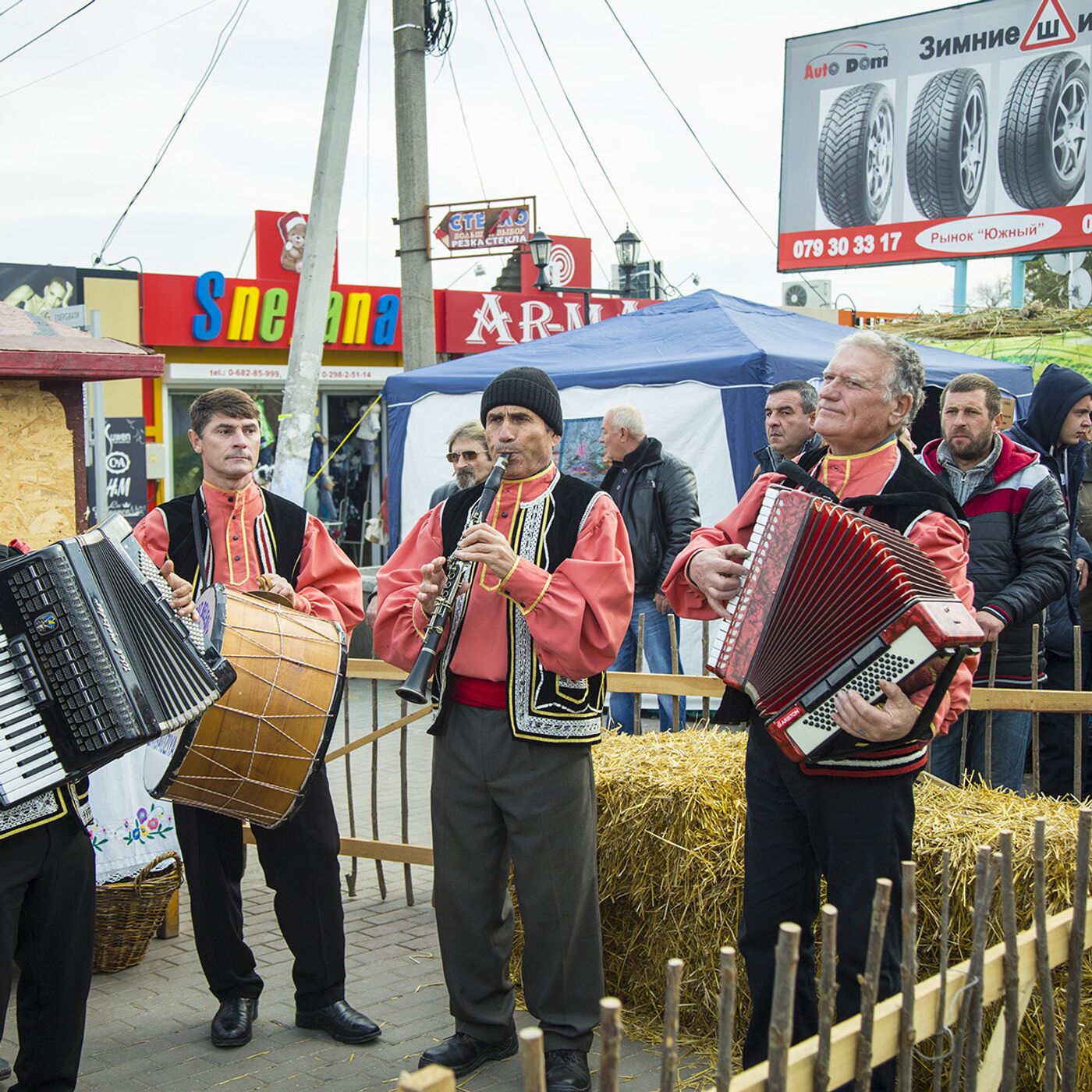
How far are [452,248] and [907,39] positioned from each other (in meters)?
7.34

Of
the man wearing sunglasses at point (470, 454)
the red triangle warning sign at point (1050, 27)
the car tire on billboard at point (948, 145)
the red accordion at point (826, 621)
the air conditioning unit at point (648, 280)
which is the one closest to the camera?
the red accordion at point (826, 621)

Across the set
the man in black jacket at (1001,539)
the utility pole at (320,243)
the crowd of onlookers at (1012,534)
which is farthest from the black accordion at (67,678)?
the utility pole at (320,243)

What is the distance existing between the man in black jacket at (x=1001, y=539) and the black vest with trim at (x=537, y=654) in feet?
6.17

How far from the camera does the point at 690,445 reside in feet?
27.8

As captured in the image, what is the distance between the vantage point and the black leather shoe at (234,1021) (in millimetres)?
3830

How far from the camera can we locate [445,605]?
337 centimetres

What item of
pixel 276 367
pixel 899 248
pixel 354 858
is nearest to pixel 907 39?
pixel 899 248

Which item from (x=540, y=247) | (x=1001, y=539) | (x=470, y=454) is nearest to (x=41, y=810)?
(x=470, y=454)

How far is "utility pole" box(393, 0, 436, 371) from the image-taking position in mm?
→ 11734

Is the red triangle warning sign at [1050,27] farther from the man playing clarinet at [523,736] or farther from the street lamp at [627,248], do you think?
the man playing clarinet at [523,736]

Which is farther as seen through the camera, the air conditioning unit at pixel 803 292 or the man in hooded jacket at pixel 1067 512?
the air conditioning unit at pixel 803 292

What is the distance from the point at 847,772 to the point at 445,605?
1.13 m

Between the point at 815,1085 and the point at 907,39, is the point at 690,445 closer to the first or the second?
the point at 815,1085

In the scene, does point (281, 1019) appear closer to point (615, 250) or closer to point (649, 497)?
point (649, 497)
